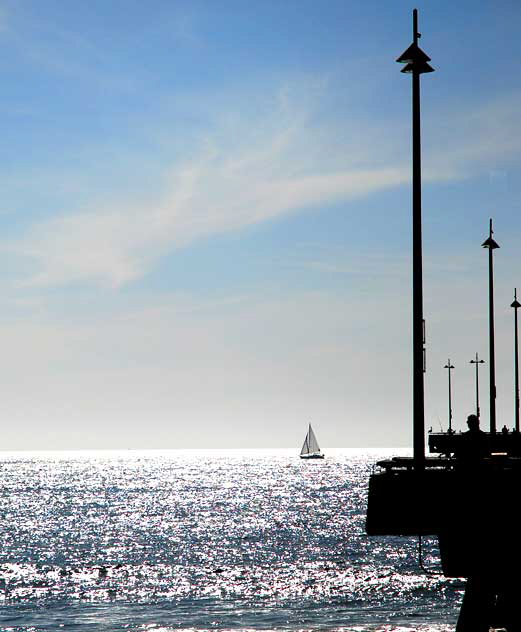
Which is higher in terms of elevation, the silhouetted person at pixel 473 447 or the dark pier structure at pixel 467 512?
the silhouetted person at pixel 473 447

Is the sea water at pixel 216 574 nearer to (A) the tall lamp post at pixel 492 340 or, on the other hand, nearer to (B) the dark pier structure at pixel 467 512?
(A) the tall lamp post at pixel 492 340

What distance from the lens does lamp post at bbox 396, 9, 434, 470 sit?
1995cm

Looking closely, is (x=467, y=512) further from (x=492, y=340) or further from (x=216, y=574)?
(x=216, y=574)

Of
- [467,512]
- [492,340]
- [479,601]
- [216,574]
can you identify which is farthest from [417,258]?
[216,574]

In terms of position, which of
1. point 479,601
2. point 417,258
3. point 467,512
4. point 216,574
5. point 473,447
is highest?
point 417,258

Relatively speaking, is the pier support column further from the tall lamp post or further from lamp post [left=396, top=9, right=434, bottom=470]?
the tall lamp post

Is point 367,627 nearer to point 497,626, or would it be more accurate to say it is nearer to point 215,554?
point 497,626

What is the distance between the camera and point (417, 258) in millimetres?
20938

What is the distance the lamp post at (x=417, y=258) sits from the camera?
19953mm

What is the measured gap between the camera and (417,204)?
21.4 m

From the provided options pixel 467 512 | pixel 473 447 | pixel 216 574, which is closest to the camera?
pixel 467 512

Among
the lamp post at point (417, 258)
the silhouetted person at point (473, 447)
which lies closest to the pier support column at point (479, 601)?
the silhouetted person at point (473, 447)

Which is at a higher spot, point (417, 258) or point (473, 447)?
point (417, 258)

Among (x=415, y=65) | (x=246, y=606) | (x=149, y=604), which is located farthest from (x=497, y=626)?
(x=149, y=604)
